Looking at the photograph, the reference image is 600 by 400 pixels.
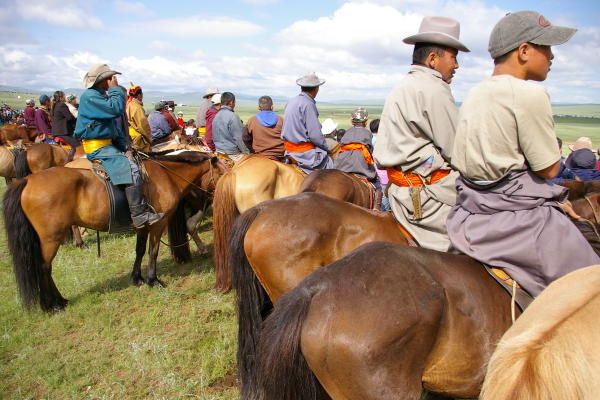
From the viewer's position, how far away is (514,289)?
215 centimetres

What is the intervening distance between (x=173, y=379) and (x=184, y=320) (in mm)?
1272

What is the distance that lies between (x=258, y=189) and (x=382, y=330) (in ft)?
13.3

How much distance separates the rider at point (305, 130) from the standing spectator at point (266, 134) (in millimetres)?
499

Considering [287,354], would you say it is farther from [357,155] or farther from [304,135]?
[304,135]

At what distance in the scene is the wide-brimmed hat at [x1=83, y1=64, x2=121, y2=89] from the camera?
523 centimetres

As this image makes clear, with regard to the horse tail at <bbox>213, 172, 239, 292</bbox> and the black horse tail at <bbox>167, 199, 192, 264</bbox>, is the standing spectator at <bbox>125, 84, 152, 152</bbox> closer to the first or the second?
the black horse tail at <bbox>167, 199, 192, 264</bbox>

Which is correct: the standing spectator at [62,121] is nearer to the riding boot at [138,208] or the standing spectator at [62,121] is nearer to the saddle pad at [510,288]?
the riding boot at [138,208]

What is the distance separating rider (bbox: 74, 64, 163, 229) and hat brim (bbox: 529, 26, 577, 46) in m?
4.84

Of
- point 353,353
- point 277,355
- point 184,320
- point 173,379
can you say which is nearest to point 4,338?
point 184,320

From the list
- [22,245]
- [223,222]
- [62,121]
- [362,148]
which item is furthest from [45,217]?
[62,121]

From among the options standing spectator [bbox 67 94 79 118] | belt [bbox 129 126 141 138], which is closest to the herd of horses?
belt [bbox 129 126 141 138]

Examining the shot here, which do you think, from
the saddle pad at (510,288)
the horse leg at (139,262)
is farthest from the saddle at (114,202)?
the saddle pad at (510,288)

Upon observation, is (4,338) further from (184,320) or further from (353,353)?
(353,353)

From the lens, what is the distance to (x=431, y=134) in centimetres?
268
